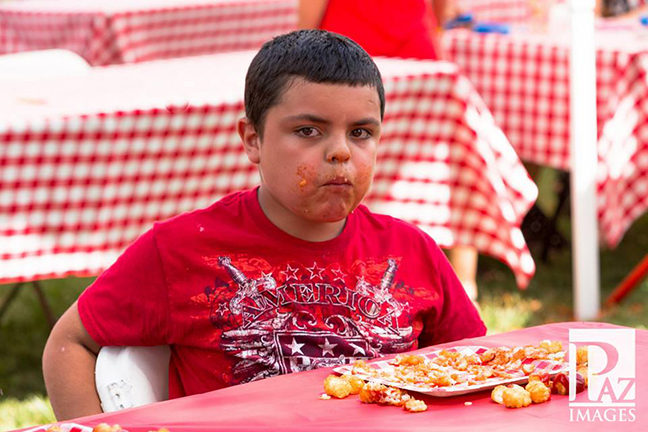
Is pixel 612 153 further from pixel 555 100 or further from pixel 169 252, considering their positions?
pixel 169 252

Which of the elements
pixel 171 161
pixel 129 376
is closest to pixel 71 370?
pixel 129 376

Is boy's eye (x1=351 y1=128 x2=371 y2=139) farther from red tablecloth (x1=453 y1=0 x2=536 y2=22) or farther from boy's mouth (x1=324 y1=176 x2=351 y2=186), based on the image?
red tablecloth (x1=453 y1=0 x2=536 y2=22)

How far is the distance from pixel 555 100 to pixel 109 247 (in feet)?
7.08

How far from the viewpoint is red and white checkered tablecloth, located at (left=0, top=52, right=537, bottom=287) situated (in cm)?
295

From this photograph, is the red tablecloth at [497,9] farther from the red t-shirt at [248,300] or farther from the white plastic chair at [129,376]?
the white plastic chair at [129,376]

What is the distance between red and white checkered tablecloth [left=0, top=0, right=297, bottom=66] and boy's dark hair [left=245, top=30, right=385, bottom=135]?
4.21m

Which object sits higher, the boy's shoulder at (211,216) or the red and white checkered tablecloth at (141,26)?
the red and white checkered tablecloth at (141,26)

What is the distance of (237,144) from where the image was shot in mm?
3221

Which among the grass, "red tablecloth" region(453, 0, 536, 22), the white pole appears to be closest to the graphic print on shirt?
the grass

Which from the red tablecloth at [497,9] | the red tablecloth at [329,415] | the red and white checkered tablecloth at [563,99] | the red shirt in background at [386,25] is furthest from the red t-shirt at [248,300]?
the red tablecloth at [497,9]

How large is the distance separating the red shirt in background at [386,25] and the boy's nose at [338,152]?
245 centimetres

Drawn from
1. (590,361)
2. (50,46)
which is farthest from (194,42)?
(590,361)

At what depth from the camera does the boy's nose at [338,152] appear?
4.87 feet

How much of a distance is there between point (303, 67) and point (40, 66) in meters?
2.64
